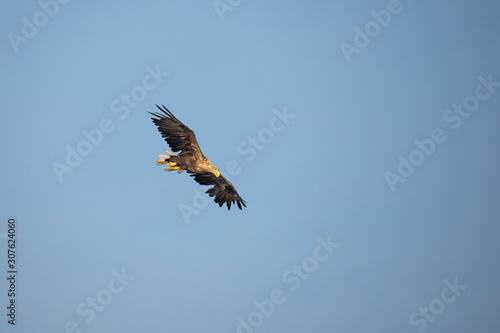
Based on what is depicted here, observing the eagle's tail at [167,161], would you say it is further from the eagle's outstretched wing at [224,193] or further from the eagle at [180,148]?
the eagle's outstretched wing at [224,193]

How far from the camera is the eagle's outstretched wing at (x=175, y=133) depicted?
34750 millimetres

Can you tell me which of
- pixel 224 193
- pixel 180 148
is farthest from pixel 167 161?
pixel 224 193

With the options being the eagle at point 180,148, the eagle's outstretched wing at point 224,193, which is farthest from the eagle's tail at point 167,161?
the eagle's outstretched wing at point 224,193

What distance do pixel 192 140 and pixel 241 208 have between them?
5.69m

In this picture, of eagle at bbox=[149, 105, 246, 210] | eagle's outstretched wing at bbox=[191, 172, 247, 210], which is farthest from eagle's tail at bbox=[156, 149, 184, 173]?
eagle's outstretched wing at bbox=[191, 172, 247, 210]

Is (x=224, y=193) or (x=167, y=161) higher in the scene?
(x=167, y=161)

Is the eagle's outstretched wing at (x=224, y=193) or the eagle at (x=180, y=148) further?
the eagle's outstretched wing at (x=224, y=193)

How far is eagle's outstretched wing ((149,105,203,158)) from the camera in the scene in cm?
3475

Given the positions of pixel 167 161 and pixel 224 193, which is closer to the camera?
pixel 167 161

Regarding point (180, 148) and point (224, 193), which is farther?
point (224, 193)

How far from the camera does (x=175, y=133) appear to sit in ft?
115

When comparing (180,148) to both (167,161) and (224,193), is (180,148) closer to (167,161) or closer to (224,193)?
(167,161)

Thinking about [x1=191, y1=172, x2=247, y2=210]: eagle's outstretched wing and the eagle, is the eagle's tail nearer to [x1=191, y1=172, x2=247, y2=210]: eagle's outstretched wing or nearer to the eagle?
the eagle

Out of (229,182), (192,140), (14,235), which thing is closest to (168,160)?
(192,140)
